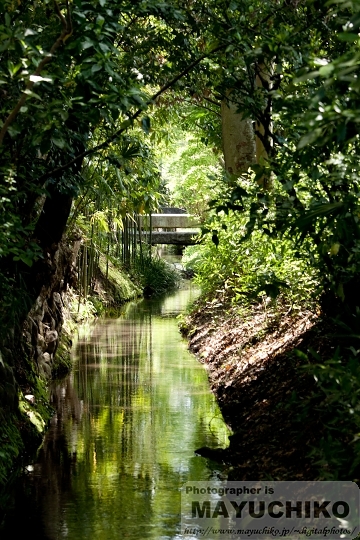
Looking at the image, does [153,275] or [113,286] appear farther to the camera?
[153,275]

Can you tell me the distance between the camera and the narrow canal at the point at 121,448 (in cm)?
784

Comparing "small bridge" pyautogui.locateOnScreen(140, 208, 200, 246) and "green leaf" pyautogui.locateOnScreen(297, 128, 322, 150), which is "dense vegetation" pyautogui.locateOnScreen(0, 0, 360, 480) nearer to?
"green leaf" pyautogui.locateOnScreen(297, 128, 322, 150)

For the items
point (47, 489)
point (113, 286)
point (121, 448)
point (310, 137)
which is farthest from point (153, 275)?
point (310, 137)

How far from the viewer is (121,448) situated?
33.8 feet

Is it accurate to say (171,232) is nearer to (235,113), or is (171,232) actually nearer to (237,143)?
(237,143)

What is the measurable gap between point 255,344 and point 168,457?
3579 mm

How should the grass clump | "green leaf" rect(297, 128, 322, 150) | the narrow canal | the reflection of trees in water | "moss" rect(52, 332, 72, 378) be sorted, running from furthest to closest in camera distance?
1. the grass clump
2. "moss" rect(52, 332, 72, 378)
3. the narrow canal
4. the reflection of trees in water
5. "green leaf" rect(297, 128, 322, 150)

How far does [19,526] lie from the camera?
7730 mm

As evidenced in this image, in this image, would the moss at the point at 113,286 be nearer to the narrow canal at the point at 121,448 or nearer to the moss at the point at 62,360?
the narrow canal at the point at 121,448

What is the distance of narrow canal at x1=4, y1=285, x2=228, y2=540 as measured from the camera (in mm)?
7844

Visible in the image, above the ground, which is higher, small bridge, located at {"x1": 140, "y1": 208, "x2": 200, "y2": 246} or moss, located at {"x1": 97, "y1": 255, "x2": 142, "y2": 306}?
small bridge, located at {"x1": 140, "y1": 208, "x2": 200, "y2": 246}

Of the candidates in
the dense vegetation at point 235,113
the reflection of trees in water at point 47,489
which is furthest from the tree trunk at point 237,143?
the reflection of trees in water at point 47,489

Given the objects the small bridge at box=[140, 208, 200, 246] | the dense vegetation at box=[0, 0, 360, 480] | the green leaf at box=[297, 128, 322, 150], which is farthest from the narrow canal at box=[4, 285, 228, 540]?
the small bridge at box=[140, 208, 200, 246]

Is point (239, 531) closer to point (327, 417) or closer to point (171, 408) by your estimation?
point (327, 417)
